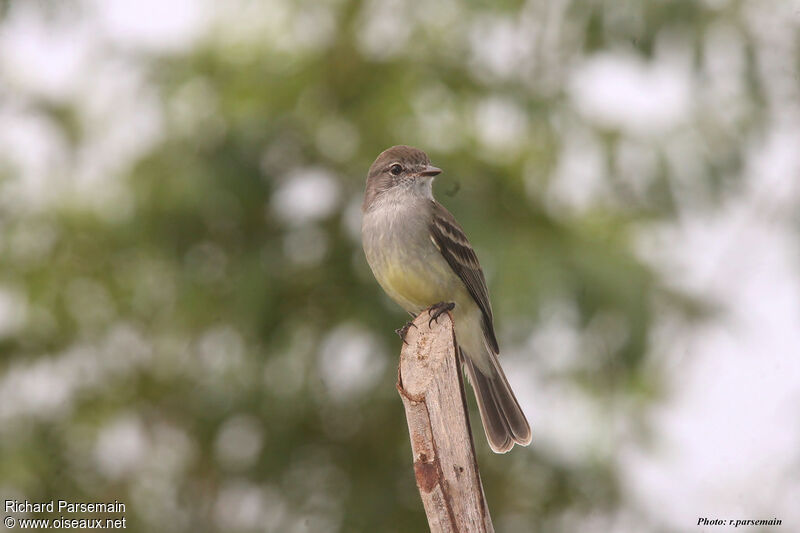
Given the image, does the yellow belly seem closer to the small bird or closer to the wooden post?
the small bird

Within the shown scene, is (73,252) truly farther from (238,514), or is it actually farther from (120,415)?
(238,514)

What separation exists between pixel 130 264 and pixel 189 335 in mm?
712

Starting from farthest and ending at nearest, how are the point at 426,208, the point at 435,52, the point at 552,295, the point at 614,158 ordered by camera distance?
1. the point at 435,52
2. the point at 614,158
3. the point at 552,295
4. the point at 426,208

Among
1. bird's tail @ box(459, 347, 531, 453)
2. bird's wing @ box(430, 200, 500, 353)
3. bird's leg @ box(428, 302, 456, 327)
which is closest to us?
bird's leg @ box(428, 302, 456, 327)

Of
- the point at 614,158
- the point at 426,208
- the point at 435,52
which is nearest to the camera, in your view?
the point at 426,208

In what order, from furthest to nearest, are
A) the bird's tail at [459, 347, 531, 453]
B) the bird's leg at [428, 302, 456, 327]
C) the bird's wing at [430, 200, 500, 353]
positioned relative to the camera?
the bird's wing at [430, 200, 500, 353], the bird's tail at [459, 347, 531, 453], the bird's leg at [428, 302, 456, 327]

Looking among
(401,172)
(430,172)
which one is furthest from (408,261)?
(401,172)

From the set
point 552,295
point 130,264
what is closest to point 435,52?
point 552,295

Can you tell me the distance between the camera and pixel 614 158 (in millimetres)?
7250

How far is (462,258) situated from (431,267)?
0.17 m

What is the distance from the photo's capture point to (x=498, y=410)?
4.47 meters

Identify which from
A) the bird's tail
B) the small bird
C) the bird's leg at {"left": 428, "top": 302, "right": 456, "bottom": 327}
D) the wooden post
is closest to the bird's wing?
the small bird

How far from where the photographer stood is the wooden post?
3.10m

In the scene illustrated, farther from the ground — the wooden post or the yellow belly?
the yellow belly
